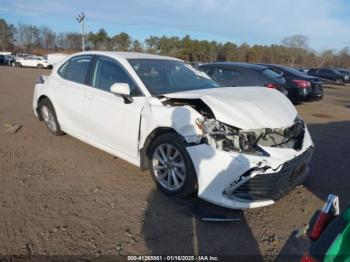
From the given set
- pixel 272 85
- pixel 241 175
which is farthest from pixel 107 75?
pixel 272 85

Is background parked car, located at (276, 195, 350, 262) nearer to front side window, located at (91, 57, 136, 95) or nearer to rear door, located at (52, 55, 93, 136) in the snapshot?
front side window, located at (91, 57, 136, 95)

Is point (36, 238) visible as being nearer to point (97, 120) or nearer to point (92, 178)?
point (92, 178)

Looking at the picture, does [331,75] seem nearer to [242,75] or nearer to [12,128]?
[242,75]

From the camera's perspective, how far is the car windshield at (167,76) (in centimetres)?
418

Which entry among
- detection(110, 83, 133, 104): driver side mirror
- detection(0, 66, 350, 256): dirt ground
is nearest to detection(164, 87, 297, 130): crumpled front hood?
detection(110, 83, 133, 104): driver side mirror

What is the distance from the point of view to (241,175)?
3.11 m

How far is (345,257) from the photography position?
4.12 feet

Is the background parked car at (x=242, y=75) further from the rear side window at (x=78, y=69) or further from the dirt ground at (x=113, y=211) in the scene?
the rear side window at (x=78, y=69)

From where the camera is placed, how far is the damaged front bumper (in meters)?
3.11

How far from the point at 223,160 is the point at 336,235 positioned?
1.77 meters

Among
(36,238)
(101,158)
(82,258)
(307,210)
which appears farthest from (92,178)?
(307,210)

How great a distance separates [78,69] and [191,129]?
2.66 m

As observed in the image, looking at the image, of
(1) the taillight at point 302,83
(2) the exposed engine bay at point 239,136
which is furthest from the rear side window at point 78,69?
(1) the taillight at point 302,83

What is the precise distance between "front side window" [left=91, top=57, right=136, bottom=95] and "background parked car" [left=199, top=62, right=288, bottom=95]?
16.9 ft
